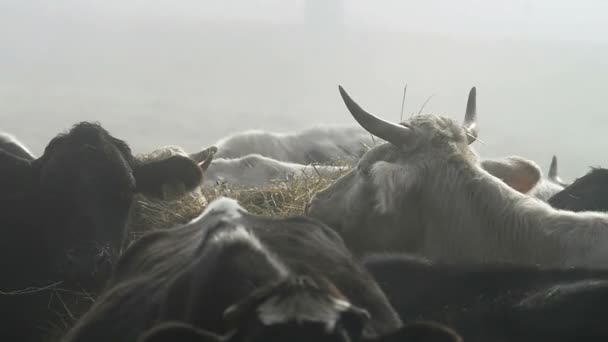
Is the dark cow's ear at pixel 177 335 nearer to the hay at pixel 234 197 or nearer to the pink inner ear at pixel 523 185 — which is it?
the hay at pixel 234 197

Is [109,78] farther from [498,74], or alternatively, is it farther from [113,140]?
[113,140]

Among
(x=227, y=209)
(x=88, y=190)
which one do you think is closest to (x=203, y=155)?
(x=88, y=190)

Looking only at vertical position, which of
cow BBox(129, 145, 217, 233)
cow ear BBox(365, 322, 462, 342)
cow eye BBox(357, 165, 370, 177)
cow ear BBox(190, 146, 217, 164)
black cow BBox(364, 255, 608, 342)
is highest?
cow ear BBox(365, 322, 462, 342)

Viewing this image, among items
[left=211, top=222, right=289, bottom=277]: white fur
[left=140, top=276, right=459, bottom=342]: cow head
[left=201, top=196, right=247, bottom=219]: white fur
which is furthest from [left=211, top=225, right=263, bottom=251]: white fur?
[left=140, top=276, right=459, bottom=342]: cow head

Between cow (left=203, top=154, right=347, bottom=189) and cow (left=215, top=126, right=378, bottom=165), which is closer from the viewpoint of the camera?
cow (left=203, top=154, right=347, bottom=189)

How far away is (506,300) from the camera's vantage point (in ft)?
11.6

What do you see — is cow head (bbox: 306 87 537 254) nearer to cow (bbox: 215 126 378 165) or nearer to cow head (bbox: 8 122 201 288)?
cow head (bbox: 8 122 201 288)

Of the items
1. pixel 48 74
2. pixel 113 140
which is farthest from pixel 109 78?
pixel 113 140

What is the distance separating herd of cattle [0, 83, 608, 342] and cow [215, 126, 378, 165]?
118 inches

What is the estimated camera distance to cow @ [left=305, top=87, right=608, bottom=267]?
4500 millimetres

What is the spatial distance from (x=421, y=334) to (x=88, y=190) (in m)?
3.26

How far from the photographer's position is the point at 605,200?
6.01 meters

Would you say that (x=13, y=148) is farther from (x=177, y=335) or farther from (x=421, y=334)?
(x=421, y=334)

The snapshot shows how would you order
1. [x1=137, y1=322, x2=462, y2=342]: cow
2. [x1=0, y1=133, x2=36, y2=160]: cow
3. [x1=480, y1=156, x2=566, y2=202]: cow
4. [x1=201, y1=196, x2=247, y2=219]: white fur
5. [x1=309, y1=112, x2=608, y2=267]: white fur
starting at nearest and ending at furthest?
[x1=137, y1=322, x2=462, y2=342]: cow < [x1=201, y1=196, x2=247, y2=219]: white fur < [x1=309, y1=112, x2=608, y2=267]: white fur < [x1=480, y1=156, x2=566, y2=202]: cow < [x1=0, y1=133, x2=36, y2=160]: cow
